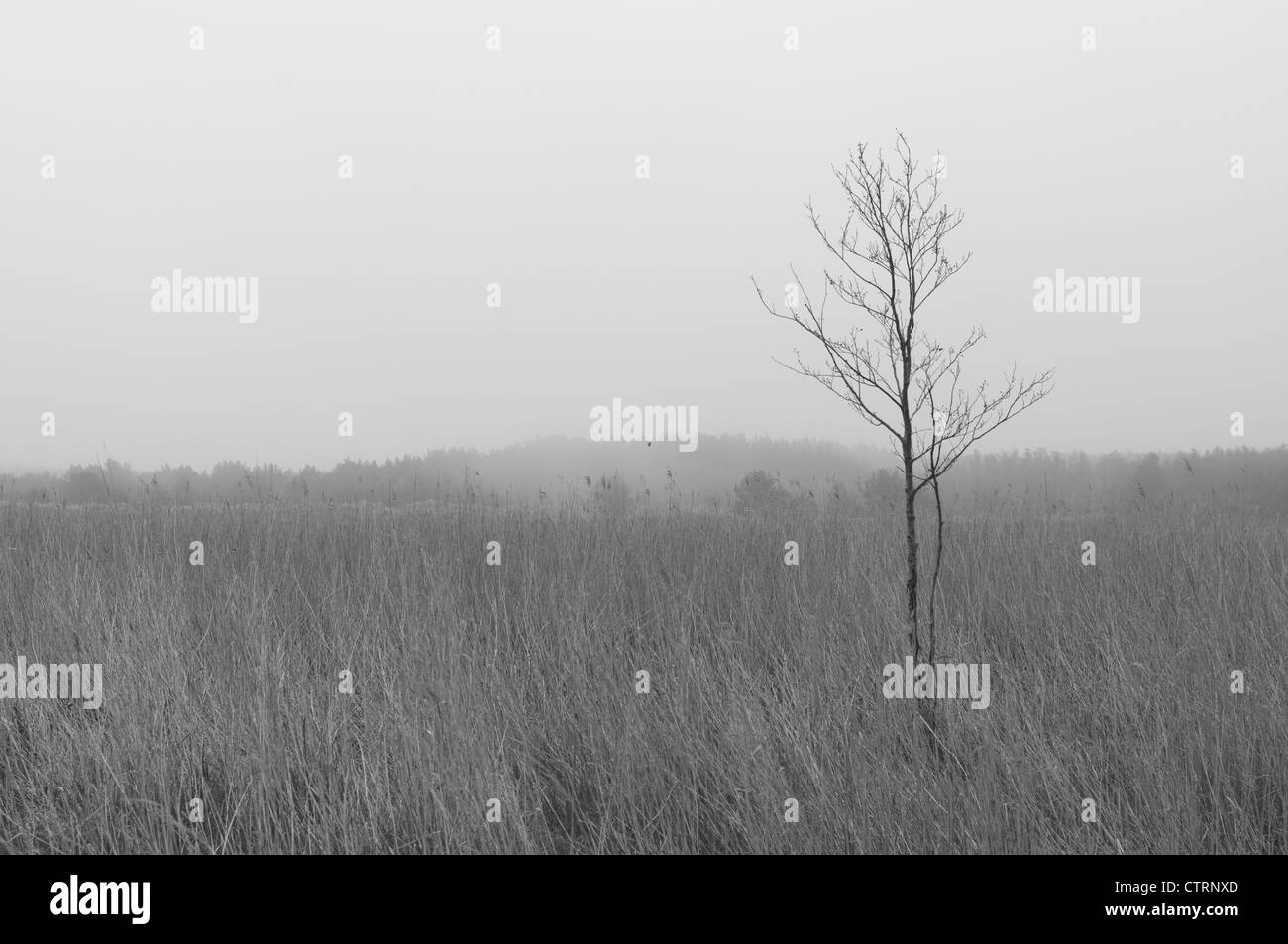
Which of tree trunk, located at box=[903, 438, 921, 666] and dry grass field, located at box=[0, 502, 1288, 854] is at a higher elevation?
tree trunk, located at box=[903, 438, 921, 666]

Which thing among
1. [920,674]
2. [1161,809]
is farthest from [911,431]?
[1161,809]

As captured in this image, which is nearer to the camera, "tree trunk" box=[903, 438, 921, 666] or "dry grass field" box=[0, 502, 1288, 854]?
"dry grass field" box=[0, 502, 1288, 854]

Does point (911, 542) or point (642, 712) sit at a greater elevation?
point (911, 542)

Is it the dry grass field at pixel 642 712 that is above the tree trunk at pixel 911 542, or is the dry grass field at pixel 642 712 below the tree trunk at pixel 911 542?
below

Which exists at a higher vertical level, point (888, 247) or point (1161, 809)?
point (888, 247)

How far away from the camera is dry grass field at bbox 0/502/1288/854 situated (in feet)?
9.98

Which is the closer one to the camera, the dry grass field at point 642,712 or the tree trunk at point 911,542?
the dry grass field at point 642,712

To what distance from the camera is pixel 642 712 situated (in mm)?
3904

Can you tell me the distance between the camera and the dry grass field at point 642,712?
9.98ft

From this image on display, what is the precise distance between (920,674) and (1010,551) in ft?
13.1

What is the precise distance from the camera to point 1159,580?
6945 millimetres

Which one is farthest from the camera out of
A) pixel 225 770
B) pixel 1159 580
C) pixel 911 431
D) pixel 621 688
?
pixel 1159 580

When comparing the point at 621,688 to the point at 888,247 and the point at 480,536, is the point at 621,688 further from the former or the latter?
the point at 480,536
